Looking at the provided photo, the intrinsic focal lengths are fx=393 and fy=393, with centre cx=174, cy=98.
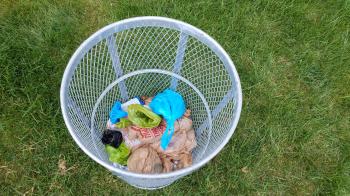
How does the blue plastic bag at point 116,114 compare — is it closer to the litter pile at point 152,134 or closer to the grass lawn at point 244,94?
the litter pile at point 152,134

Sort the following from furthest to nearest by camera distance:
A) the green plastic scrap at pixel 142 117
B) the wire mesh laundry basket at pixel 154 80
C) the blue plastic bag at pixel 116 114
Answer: the blue plastic bag at pixel 116 114 < the green plastic scrap at pixel 142 117 < the wire mesh laundry basket at pixel 154 80

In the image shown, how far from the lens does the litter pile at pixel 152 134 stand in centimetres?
148

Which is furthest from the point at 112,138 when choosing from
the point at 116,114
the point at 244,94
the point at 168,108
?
the point at 244,94

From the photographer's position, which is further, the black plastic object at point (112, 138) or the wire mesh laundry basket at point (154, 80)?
the black plastic object at point (112, 138)

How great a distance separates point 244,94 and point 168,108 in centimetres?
41

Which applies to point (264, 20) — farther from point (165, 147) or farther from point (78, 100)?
point (78, 100)

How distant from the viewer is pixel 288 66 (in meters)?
1.87

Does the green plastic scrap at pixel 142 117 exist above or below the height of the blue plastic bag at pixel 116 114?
above

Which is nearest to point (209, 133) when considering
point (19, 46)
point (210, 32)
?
point (210, 32)

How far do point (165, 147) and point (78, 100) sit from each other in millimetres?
377

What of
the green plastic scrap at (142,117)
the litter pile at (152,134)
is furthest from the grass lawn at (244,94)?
the green plastic scrap at (142,117)

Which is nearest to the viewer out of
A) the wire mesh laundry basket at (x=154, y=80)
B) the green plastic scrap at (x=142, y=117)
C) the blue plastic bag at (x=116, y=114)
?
the wire mesh laundry basket at (x=154, y=80)

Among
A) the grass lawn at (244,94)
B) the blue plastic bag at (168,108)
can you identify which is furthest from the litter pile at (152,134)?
the grass lawn at (244,94)

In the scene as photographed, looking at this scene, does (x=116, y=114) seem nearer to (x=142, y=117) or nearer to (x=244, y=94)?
(x=142, y=117)
